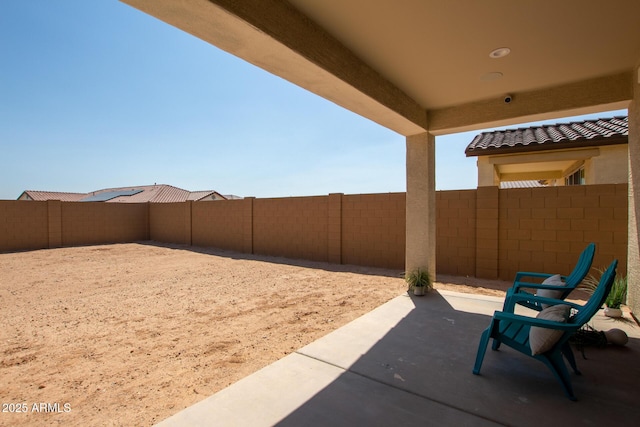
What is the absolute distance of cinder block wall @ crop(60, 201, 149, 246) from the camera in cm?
1305

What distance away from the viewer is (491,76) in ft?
12.1

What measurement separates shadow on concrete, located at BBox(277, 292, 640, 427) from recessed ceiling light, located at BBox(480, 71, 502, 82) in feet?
10.1

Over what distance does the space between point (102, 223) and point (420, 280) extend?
49.2 feet

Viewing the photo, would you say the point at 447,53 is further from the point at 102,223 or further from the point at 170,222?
the point at 102,223

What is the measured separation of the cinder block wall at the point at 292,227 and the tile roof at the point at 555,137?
452 centimetres

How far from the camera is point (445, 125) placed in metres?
4.84

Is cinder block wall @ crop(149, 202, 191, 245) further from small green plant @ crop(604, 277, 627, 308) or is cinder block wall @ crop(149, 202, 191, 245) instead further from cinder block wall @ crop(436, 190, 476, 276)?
small green plant @ crop(604, 277, 627, 308)

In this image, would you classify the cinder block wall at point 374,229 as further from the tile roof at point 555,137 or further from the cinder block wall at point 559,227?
the tile roof at point 555,137

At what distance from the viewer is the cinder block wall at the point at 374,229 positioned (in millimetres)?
7484

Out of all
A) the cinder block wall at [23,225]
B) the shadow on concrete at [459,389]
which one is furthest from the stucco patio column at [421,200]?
the cinder block wall at [23,225]

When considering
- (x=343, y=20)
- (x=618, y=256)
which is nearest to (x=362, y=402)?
(x=343, y=20)

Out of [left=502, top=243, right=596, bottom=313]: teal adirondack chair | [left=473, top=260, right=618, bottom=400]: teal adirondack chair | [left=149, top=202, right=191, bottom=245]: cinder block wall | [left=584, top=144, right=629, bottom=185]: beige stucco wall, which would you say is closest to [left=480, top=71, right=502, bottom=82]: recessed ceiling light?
[left=502, top=243, right=596, bottom=313]: teal adirondack chair

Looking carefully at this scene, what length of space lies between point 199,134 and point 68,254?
8210 millimetres

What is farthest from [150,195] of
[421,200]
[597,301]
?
[597,301]
